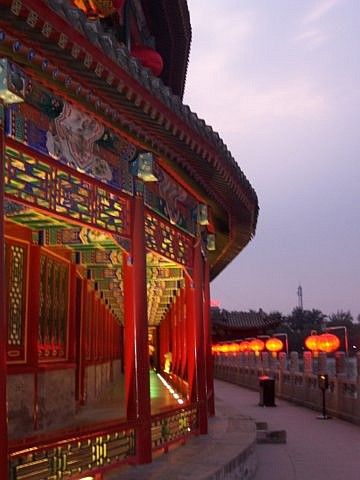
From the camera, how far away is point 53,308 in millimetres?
9547

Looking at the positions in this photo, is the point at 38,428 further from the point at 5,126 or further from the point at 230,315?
the point at 230,315

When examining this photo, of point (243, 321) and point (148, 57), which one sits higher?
point (148, 57)

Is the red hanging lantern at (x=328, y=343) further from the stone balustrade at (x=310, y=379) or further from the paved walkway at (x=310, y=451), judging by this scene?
the paved walkway at (x=310, y=451)

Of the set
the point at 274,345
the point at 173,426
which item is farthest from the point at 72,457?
the point at 274,345

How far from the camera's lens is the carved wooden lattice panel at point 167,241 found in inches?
345

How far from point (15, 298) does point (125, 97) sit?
121 inches

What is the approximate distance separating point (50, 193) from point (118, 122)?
131 centimetres

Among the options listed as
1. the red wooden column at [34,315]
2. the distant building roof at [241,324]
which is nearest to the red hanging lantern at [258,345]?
the distant building roof at [241,324]

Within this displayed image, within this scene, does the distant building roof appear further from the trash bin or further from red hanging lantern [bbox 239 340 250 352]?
the trash bin

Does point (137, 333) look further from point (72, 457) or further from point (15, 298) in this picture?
point (72, 457)

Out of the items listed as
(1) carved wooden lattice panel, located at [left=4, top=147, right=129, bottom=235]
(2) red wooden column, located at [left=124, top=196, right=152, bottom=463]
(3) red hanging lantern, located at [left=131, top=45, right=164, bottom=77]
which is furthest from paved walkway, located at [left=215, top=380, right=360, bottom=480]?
(3) red hanging lantern, located at [left=131, top=45, right=164, bottom=77]

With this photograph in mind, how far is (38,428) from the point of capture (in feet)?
28.0

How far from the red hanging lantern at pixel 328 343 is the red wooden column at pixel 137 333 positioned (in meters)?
14.5

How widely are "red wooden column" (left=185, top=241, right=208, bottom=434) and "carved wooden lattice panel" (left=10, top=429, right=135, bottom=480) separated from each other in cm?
301
